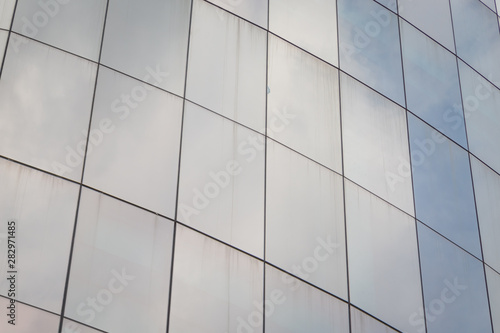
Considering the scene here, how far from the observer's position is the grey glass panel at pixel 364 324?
21.0 m

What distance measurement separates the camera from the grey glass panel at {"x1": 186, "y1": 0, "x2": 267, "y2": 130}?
70.2 feet

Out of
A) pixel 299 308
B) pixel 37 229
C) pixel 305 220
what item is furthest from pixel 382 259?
pixel 37 229

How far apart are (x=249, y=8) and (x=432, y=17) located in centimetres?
788

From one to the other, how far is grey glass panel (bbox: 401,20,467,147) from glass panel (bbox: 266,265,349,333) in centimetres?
770

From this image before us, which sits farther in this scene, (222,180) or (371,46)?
(371,46)

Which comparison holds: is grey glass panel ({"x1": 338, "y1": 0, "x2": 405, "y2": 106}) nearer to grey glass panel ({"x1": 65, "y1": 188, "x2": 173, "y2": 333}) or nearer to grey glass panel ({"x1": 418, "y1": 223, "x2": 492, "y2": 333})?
grey glass panel ({"x1": 418, "y1": 223, "x2": 492, "y2": 333})

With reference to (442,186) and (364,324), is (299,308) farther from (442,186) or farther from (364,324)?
(442,186)

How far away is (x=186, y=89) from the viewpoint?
21.0m

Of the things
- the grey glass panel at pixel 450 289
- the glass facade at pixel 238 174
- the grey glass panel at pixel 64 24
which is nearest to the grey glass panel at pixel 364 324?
the glass facade at pixel 238 174

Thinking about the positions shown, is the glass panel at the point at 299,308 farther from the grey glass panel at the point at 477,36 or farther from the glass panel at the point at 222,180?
the grey glass panel at the point at 477,36

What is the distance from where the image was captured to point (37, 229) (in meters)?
17.6

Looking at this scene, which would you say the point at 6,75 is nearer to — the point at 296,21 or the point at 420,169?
the point at 296,21

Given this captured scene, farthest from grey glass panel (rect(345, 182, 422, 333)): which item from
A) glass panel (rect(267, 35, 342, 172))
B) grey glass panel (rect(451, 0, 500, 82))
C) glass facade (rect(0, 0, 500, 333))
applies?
grey glass panel (rect(451, 0, 500, 82))

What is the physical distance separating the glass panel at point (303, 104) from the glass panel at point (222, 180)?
46.3 inches
